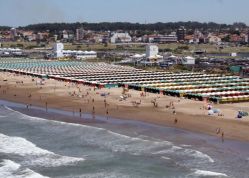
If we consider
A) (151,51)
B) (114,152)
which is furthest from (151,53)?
(114,152)

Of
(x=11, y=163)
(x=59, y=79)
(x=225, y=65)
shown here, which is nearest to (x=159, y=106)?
(x=11, y=163)

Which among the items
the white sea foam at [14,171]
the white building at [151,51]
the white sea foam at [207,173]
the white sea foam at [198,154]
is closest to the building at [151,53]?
the white building at [151,51]

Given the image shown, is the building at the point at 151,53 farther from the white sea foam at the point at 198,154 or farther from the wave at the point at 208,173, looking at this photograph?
the wave at the point at 208,173

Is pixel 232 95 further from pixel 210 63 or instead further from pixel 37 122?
pixel 210 63

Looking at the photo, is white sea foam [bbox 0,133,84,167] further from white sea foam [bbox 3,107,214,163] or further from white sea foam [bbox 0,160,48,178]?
white sea foam [bbox 3,107,214,163]

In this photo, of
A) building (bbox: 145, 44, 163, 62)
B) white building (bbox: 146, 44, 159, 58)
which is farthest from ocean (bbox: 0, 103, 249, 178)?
white building (bbox: 146, 44, 159, 58)

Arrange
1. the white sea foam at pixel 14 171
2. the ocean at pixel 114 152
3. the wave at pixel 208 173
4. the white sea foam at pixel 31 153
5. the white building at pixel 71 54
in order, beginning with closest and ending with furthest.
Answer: the wave at pixel 208 173 < the white sea foam at pixel 14 171 < the ocean at pixel 114 152 < the white sea foam at pixel 31 153 < the white building at pixel 71 54

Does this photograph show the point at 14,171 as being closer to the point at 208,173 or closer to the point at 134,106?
the point at 208,173

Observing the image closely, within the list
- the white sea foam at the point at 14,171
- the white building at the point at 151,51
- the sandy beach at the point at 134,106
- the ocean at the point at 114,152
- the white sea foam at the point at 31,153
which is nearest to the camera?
the white sea foam at the point at 14,171
